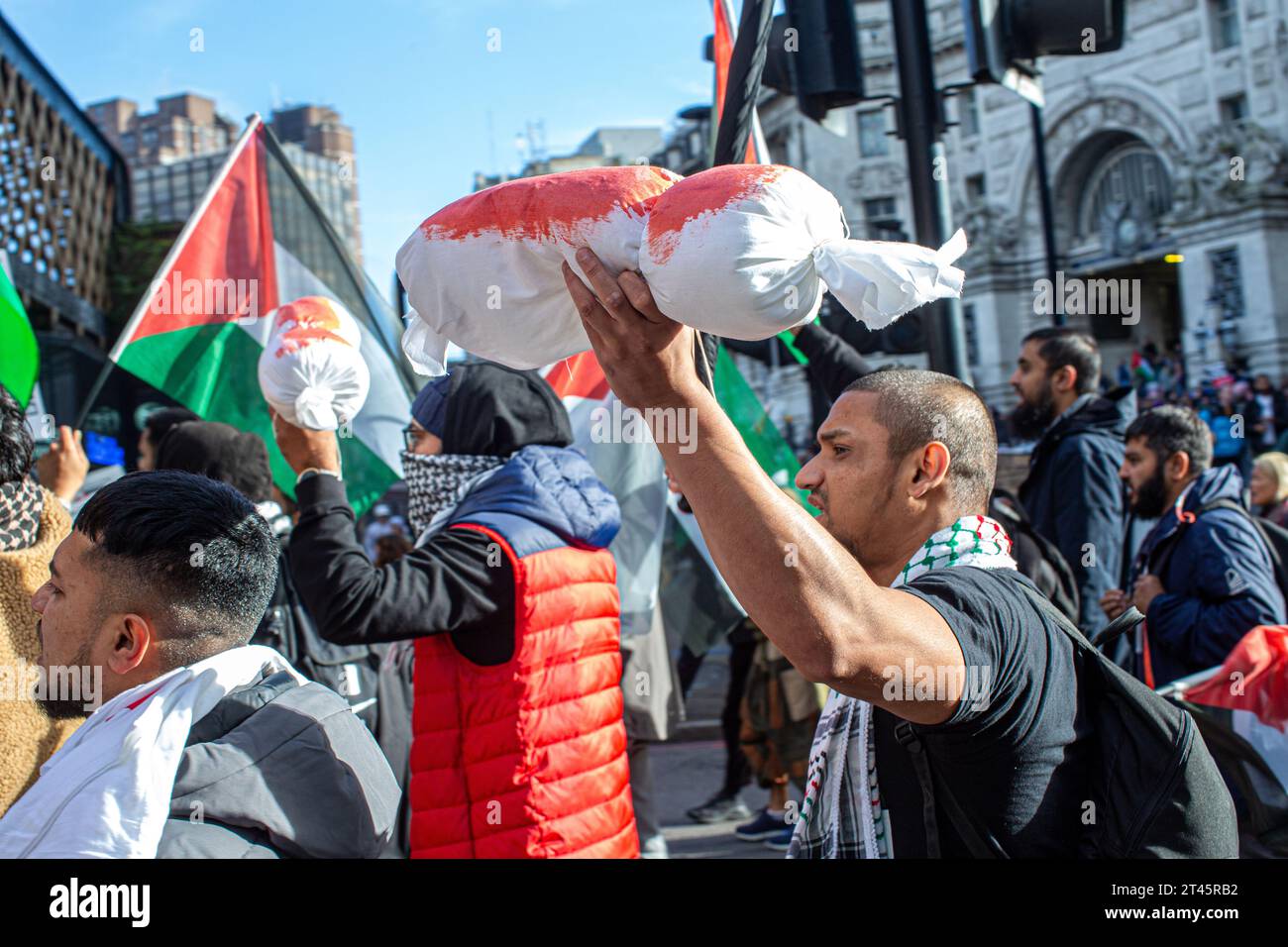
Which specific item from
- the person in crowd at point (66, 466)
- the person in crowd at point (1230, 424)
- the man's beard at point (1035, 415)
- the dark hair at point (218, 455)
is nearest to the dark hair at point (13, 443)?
the dark hair at point (218, 455)

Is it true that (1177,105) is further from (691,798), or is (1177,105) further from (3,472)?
(3,472)

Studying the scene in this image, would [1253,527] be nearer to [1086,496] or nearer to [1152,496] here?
[1152,496]

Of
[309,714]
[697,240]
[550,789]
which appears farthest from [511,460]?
[697,240]

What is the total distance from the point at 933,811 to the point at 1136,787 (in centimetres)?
29

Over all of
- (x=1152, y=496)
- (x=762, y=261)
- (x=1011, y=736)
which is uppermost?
(x=762, y=261)

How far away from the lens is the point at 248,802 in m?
1.59

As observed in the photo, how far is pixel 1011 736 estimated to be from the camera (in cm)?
171

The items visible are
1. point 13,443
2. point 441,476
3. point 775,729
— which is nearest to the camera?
point 13,443

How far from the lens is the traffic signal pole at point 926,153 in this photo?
4.20m

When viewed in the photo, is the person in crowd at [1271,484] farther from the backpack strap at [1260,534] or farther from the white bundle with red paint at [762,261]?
the white bundle with red paint at [762,261]

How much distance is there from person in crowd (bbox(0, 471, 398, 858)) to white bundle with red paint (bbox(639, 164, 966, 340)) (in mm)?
792

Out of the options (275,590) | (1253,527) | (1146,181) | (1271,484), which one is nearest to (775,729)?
(1253,527)

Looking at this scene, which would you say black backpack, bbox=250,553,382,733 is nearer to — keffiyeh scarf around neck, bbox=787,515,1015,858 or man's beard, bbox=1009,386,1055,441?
keffiyeh scarf around neck, bbox=787,515,1015,858

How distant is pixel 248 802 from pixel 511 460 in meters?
1.43
